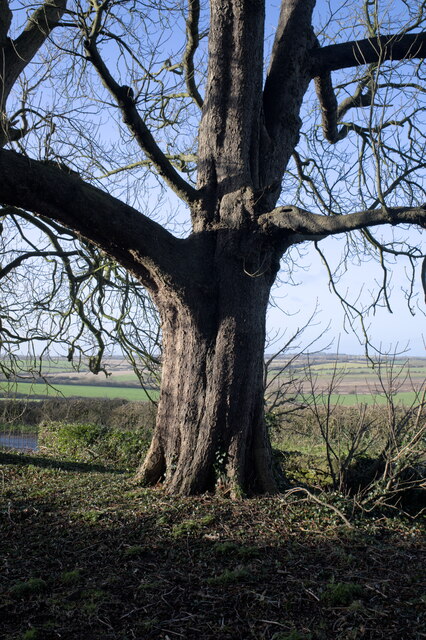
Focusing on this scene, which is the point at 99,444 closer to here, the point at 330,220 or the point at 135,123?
the point at 135,123

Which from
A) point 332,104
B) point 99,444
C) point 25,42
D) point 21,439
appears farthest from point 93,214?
point 21,439

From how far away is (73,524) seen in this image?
16.7 ft

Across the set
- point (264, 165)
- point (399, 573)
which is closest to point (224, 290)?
point (264, 165)

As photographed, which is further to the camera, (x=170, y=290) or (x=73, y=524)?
(x=170, y=290)

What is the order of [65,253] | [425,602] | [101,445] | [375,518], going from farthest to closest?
[101,445] < [65,253] < [375,518] < [425,602]

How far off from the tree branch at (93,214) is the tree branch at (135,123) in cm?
64

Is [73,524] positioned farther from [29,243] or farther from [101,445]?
[101,445]

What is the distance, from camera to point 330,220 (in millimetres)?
5305

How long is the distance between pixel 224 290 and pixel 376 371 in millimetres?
1826

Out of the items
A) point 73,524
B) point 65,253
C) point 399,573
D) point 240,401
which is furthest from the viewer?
point 65,253

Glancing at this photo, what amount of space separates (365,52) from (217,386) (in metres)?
4.20

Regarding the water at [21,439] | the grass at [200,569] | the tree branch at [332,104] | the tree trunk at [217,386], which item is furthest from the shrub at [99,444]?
the tree branch at [332,104]

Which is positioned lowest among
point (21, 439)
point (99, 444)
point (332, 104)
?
point (21, 439)

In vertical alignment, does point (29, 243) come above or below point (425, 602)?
above
